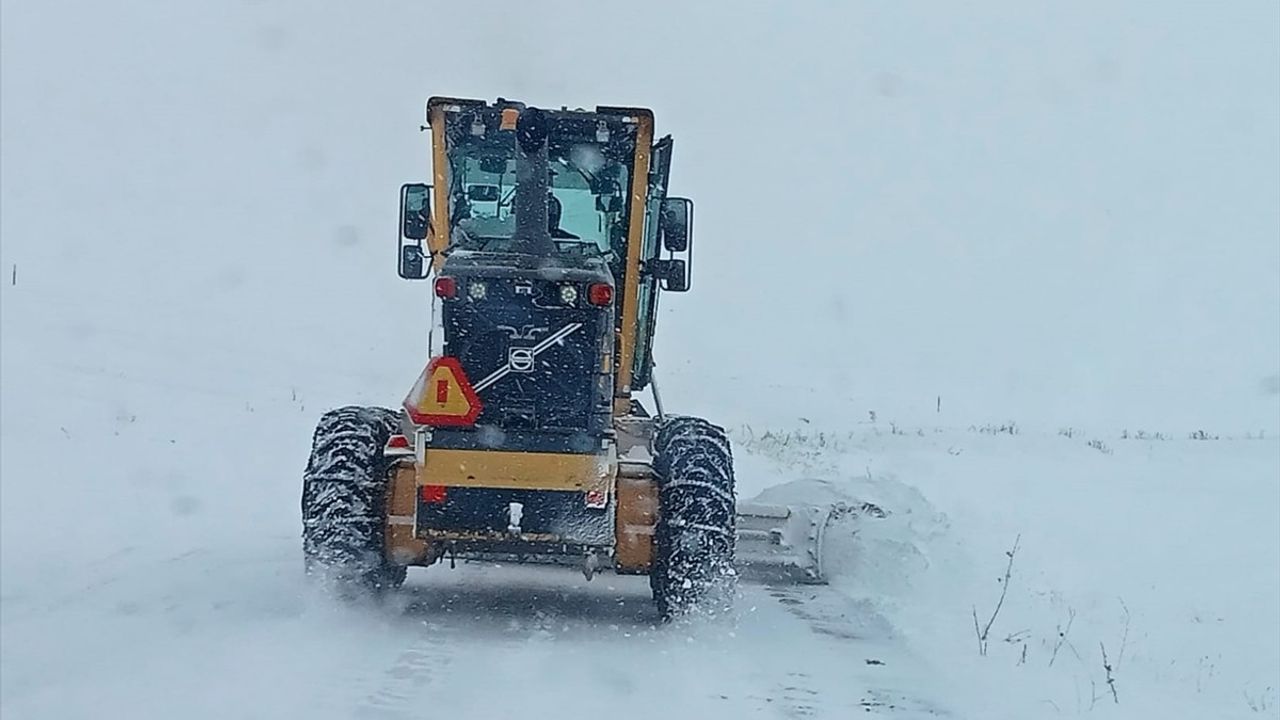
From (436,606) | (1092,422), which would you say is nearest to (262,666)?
(436,606)

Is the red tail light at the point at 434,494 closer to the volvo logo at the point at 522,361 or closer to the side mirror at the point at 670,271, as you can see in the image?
the volvo logo at the point at 522,361

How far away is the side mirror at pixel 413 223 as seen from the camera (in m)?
9.90

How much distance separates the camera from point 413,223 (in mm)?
9922

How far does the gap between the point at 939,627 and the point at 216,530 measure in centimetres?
573

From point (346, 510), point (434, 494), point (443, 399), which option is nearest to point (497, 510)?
point (434, 494)

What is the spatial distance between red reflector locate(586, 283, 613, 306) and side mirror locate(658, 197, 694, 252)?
1.24m

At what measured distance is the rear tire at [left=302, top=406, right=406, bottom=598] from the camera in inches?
349

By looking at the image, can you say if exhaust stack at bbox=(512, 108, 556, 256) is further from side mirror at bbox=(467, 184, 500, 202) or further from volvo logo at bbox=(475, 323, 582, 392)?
volvo logo at bbox=(475, 323, 582, 392)

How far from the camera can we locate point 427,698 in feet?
21.7

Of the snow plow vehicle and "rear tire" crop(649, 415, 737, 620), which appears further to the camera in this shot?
"rear tire" crop(649, 415, 737, 620)

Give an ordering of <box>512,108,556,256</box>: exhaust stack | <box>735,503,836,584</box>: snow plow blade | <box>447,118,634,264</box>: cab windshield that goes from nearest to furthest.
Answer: <box>512,108,556,256</box>: exhaust stack
<box>447,118,634,264</box>: cab windshield
<box>735,503,836,584</box>: snow plow blade

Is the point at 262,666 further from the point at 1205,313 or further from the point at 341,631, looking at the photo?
the point at 1205,313

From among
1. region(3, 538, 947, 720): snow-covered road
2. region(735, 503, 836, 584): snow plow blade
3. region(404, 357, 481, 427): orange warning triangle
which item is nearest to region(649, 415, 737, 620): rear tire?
region(3, 538, 947, 720): snow-covered road

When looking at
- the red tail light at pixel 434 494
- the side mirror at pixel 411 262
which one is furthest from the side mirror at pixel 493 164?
the red tail light at pixel 434 494
